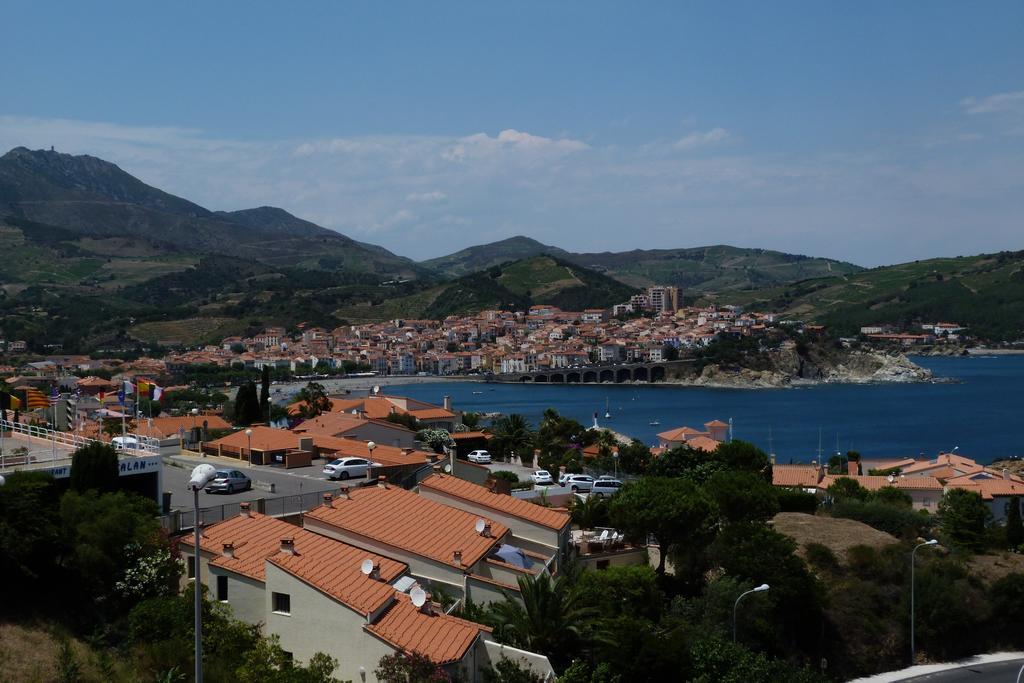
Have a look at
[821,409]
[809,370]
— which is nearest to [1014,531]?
[821,409]

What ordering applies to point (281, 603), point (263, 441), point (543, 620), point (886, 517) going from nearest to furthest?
point (281, 603), point (543, 620), point (263, 441), point (886, 517)

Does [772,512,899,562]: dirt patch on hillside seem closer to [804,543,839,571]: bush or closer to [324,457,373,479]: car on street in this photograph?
[804,543,839,571]: bush

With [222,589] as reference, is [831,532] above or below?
below

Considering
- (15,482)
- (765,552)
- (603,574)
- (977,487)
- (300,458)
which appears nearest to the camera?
(15,482)

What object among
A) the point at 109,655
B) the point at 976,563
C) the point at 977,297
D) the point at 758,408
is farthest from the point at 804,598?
the point at 977,297

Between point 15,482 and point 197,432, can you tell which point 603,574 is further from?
point 197,432

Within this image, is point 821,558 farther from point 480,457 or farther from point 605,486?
point 480,457

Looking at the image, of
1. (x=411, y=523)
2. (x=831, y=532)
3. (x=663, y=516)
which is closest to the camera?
(x=411, y=523)

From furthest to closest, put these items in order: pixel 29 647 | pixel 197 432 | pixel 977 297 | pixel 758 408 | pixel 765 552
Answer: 1. pixel 977 297
2. pixel 758 408
3. pixel 197 432
4. pixel 765 552
5. pixel 29 647

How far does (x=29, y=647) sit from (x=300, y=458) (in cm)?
984

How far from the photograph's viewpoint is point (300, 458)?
1964 cm

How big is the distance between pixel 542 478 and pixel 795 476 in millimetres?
12363

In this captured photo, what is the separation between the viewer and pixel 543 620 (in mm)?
11680

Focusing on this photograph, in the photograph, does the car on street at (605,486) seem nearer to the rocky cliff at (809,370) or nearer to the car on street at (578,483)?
the car on street at (578,483)
